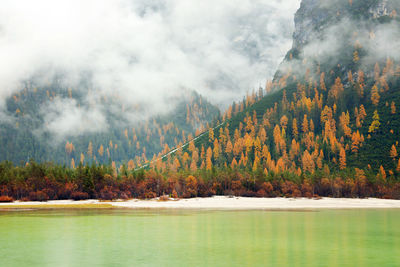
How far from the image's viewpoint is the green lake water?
121ft

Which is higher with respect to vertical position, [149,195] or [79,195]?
[79,195]

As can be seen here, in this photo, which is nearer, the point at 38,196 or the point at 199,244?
the point at 199,244

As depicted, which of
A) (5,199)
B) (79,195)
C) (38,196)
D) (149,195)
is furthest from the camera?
(149,195)

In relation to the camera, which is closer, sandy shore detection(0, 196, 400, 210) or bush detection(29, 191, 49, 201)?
sandy shore detection(0, 196, 400, 210)

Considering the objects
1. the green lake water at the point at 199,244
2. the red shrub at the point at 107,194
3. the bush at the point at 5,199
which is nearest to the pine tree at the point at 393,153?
the red shrub at the point at 107,194

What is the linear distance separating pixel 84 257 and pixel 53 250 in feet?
18.6

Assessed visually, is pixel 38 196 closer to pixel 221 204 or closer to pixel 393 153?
pixel 221 204

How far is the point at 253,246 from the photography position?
4450 centimetres

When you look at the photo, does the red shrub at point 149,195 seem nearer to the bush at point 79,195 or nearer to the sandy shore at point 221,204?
the sandy shore at point 221,204

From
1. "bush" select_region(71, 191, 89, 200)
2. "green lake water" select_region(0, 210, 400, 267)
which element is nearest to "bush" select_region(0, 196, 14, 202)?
"bush" select_region(71, 191, 89, 200)

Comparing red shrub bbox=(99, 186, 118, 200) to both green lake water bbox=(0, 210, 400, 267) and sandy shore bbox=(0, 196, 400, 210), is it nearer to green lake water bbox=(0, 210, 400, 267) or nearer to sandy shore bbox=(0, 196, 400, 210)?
sandy shore bbox=(0, 196, 400, 210)

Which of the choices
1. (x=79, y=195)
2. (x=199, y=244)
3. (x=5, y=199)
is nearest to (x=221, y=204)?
(x=79, y=195)

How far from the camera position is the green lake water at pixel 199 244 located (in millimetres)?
36938

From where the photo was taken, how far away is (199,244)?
46.2 m
